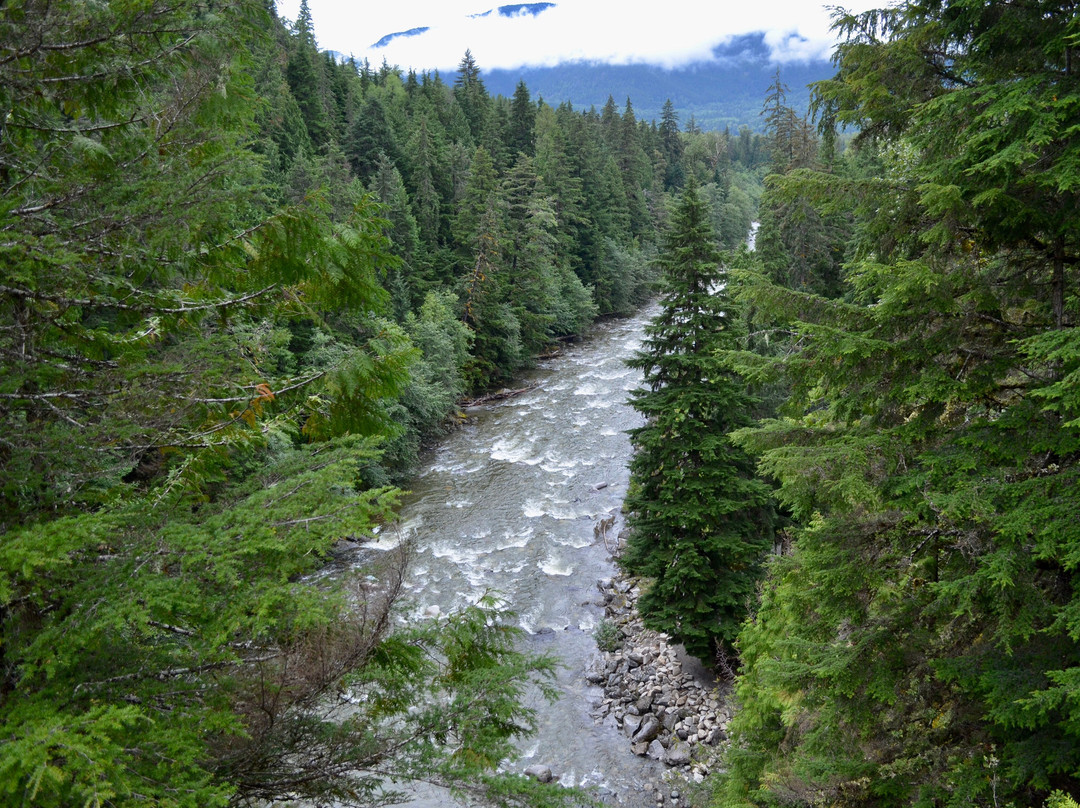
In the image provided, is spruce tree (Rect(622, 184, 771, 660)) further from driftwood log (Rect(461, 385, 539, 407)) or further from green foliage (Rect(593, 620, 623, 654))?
driftwood log (Rect(461, 385, 539, 407))

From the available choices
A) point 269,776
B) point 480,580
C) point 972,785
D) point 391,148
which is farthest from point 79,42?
point 391,148

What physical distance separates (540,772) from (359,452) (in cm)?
940

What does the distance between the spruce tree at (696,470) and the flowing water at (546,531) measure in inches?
104

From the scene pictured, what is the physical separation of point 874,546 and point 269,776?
510 cm

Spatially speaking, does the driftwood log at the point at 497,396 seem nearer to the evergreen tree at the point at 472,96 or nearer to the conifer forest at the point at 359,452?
the conifer forest at the point at 359,452

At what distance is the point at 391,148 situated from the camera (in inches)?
1797

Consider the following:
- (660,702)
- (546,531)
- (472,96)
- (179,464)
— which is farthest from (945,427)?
(472,96)

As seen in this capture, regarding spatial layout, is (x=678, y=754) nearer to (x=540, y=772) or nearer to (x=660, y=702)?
(x=660, y=702)

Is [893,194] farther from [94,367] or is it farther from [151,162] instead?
[94,367]

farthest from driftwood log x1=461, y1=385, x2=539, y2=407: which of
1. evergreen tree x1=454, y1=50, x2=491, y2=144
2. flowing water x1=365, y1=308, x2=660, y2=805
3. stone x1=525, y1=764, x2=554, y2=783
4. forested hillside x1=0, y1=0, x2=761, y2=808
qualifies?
evergreen tree x1=454, y1=50, x2=491, y2=144

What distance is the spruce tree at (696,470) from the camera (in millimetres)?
12688

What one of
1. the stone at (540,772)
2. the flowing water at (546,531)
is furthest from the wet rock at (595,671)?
the stone at (540,772)

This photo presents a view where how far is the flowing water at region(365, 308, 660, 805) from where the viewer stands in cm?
1193

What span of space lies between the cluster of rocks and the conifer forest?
11.0ft
